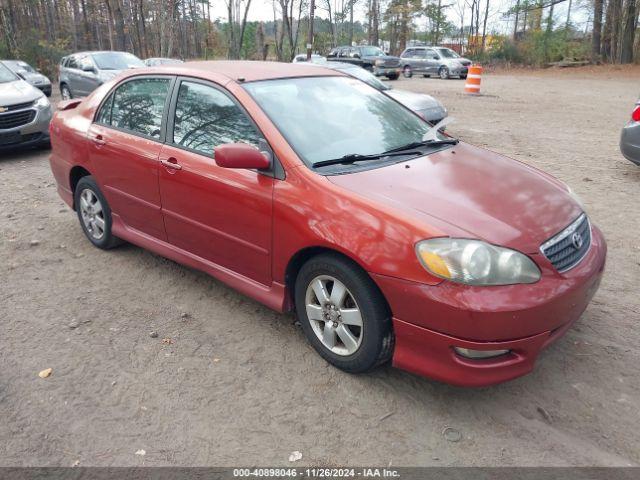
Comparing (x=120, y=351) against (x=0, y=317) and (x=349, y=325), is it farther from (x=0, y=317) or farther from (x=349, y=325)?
(x=349, y=325)

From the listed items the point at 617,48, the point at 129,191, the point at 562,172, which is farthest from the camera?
the point at 617,48

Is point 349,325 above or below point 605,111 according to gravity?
below

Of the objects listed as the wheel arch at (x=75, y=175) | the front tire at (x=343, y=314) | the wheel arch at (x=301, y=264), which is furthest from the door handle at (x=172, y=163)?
the wheel arch at (x=75, y=175)

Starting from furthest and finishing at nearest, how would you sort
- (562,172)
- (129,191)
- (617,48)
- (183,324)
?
(617,48)
(562,172)
(129,191)
(183,324)

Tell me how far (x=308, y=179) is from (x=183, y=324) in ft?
4.67

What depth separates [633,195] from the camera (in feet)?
20.7

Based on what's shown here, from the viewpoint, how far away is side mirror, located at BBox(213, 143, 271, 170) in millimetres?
3008

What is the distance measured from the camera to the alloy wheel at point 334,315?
2.90 m

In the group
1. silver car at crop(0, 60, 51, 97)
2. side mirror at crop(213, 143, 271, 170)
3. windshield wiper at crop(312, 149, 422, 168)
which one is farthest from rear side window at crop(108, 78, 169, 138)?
silver car at crop(0, 60, 51, 97)

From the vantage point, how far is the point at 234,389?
2.96 m

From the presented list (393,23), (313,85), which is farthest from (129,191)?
(393,23)

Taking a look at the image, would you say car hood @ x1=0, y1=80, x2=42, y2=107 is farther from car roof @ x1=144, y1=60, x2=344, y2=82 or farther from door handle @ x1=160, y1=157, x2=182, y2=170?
door handle @ x1=160, y1=157, x2=182, y2=170

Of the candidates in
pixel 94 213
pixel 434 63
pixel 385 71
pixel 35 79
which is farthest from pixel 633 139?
pixel 434 63

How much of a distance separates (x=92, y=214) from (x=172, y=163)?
1535mm
